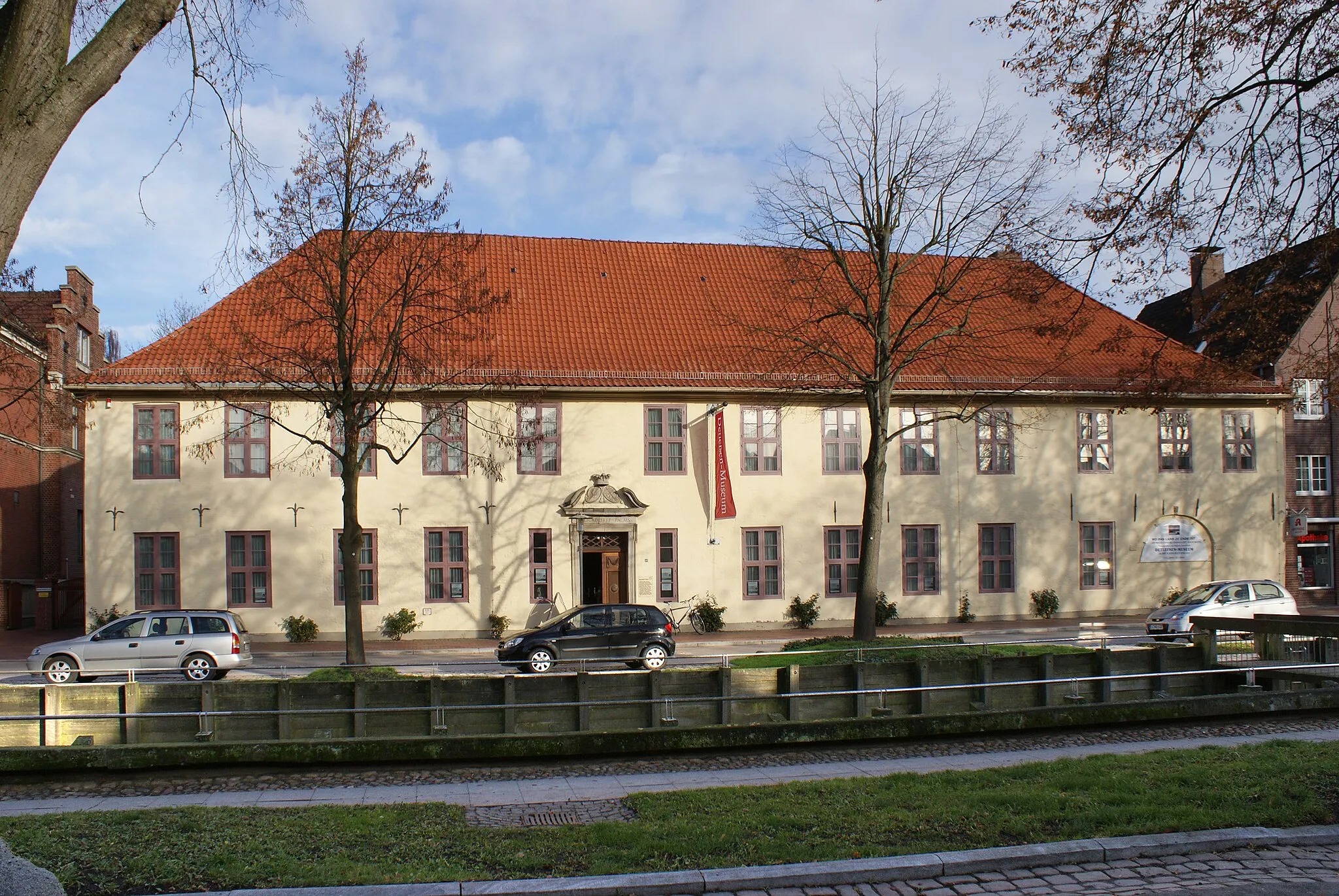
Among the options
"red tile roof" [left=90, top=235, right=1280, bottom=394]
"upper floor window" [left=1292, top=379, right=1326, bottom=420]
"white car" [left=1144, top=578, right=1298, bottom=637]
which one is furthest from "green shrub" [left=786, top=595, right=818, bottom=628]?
"upper floor window" [left=1292, top=379, right=1326, bottom=420]

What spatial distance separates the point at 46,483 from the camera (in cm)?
3859

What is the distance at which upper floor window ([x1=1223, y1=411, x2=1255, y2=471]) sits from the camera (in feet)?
108

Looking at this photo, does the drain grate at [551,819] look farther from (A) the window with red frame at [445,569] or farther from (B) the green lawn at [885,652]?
(A) the window with red frame at [445,569]

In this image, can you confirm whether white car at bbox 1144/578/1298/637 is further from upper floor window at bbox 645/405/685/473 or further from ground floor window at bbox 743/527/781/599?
upper floor window at bbox 645/405/685/473

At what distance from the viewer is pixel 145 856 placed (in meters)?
7.16

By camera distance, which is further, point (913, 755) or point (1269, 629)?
point (1269, 629)

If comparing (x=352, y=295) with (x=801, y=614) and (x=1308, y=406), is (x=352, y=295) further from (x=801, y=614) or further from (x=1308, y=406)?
(x=1308, y=406)

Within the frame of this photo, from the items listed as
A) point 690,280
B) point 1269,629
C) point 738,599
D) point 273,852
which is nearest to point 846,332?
point 690,280

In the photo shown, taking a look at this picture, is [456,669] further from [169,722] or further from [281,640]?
[281,640]

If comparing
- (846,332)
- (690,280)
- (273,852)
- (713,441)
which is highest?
(690,280)

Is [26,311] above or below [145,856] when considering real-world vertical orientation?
above

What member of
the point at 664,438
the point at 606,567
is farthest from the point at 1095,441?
the point at 606,567

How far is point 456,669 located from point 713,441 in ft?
39.1

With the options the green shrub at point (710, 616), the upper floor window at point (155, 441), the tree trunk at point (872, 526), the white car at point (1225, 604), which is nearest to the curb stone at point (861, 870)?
the tree trunk at point (872, 526)
